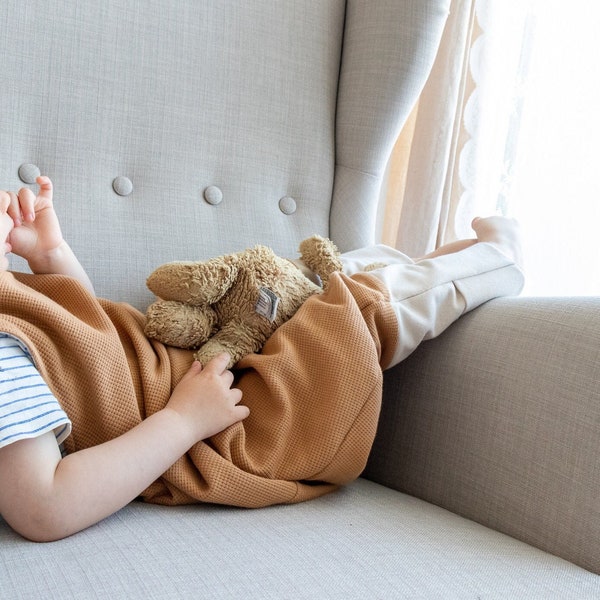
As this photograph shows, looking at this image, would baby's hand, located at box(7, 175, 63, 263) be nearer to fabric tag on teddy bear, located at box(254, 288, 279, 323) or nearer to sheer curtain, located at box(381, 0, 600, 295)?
fabric tag on teddy bear, located at box(254, 288, 279, 323)

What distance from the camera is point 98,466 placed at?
663 mm

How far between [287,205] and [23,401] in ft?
1.99

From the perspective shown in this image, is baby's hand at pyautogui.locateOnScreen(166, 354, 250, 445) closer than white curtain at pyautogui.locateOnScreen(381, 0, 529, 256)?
Yes

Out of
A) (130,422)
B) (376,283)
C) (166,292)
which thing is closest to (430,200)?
(376,283)

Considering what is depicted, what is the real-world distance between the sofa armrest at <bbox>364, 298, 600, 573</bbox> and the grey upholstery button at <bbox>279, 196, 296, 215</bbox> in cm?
35

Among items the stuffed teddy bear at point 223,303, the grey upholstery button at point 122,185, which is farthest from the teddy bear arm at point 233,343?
the grey upholstery button at point 122,185

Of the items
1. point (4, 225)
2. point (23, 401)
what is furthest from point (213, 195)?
point (23, 401)

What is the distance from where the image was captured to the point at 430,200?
171cm

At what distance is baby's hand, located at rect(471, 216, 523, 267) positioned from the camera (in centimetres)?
100

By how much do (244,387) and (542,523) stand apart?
33cm

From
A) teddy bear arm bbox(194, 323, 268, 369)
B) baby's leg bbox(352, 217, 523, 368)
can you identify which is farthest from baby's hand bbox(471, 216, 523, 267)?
teddy bear arm bbox(194, 323, 268, 369)

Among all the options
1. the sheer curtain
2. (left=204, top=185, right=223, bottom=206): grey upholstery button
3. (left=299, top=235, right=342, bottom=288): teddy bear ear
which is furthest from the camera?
the sheer curtain

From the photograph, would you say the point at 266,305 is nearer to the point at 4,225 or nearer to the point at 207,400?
the point at 207,400

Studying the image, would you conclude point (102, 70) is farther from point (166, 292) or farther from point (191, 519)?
point (191, 519)
